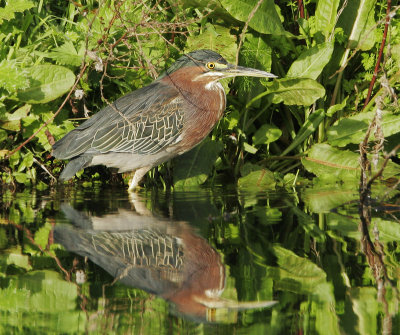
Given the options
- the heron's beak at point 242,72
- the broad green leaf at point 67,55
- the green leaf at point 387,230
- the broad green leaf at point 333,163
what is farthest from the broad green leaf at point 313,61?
the green leaf at point 387,230

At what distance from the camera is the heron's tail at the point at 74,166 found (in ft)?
20.3

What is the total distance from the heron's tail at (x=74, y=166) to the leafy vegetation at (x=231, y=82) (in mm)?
298

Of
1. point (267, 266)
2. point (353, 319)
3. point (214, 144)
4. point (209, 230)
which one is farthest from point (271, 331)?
point (214, 144)

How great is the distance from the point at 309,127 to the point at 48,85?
95.0 inches

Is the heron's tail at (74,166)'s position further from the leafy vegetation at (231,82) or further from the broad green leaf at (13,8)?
the broad green leaf at (13,8)

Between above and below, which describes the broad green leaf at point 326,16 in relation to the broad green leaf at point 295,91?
above

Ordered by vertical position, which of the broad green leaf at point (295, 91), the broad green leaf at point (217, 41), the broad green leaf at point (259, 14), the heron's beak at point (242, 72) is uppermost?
the broad green leaf at point (259, 14)

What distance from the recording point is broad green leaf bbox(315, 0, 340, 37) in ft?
21.2

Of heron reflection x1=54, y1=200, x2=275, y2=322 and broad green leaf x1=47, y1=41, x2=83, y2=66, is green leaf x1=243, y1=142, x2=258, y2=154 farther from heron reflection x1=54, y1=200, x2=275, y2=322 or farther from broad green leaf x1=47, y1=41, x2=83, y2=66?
heron reflection x1=54, y1=200, x2=275, y2=322

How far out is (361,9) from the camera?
21.9 ft

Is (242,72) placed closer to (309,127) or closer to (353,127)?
(309,127)

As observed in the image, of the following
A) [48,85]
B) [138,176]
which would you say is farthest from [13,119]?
[138,176]

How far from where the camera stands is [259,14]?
247 inches

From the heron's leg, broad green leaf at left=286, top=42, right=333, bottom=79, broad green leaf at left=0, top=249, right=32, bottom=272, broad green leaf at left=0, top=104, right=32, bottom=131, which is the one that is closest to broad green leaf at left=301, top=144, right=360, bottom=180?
broad green leaf at left=286, top=42, right=333, bottom=79
